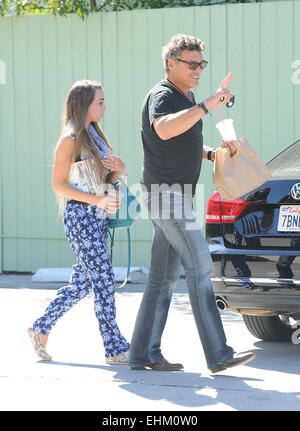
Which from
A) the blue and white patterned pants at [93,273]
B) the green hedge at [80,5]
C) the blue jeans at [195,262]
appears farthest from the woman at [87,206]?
the green hedge at [80,5]

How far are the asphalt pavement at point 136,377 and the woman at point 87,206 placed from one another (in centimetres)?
27

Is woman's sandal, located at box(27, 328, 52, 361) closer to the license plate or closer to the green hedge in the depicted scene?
the license plate

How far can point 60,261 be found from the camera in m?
10.5

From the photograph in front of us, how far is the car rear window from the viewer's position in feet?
19.3

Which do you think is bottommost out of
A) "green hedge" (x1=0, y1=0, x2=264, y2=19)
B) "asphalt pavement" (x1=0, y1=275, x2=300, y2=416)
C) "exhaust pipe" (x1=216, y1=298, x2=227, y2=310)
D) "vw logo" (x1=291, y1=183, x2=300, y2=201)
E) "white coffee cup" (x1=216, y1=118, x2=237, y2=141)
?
"asphalt pavement" (x1=0, y1=275, x2=300, y2=416)

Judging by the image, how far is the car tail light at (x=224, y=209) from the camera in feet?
19.2

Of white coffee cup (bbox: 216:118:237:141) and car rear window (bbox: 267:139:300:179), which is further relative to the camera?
car rear window (bbox: 267:139:300:179)

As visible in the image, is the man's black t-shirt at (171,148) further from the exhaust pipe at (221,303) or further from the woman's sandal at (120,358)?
the woman's sandal at (120,358)

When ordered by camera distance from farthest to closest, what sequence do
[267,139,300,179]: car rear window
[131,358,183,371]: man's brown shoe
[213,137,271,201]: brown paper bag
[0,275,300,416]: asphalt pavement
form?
[267,139,300,179]: car rear window, [131,358,183,371]: man's brown shoe, [213,137,271,201]: brown paper bag, [0,275,300,416]: asphalt pavement

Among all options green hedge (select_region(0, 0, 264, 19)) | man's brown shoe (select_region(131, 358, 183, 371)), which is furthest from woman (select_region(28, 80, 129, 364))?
green hedge (select_region(0, 0, 264, 19))

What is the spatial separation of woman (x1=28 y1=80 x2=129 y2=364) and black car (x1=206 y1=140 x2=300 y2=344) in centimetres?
69

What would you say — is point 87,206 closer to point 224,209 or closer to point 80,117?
point 80,117

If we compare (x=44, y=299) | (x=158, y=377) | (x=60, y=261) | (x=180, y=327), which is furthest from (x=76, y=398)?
(x=60, y=261)

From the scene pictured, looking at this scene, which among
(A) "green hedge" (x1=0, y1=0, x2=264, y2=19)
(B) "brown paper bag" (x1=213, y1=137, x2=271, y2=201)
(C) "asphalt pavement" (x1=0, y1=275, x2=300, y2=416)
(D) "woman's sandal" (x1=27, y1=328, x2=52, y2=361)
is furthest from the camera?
(A) "green hedge" (x1=0, y1=0, x2=264, y2=19)
